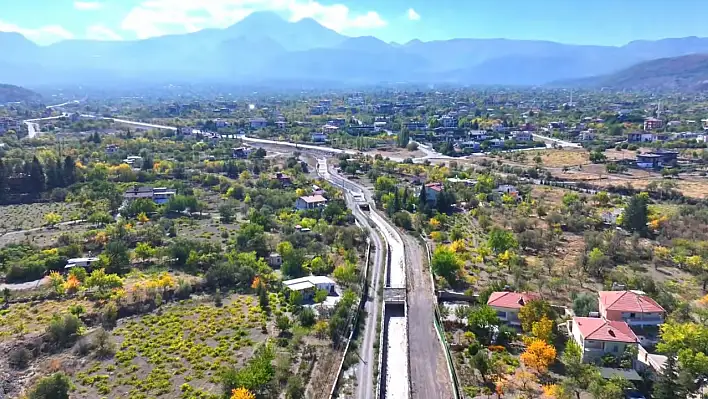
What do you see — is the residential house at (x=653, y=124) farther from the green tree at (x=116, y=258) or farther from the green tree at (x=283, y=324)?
the green tree at (x=116, y=258)

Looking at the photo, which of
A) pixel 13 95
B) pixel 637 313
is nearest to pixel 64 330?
pixel 637 313

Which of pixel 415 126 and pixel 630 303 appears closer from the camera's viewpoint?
pixel 630 303

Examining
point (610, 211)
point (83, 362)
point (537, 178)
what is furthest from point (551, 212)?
point (83, 362)

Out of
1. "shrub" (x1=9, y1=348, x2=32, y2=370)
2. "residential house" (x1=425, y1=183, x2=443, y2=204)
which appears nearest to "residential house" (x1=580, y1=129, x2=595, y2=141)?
"residential house" (x1=425, y1=183, x2=443, y2=204)

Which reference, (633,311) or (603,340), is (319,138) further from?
(603,340)

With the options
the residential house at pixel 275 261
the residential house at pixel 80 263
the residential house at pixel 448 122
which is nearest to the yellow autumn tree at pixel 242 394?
the residential house at pixel 275 261

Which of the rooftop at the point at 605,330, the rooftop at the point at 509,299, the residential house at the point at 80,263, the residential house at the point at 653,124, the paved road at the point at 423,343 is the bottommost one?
the paved road at the point at 423,343
